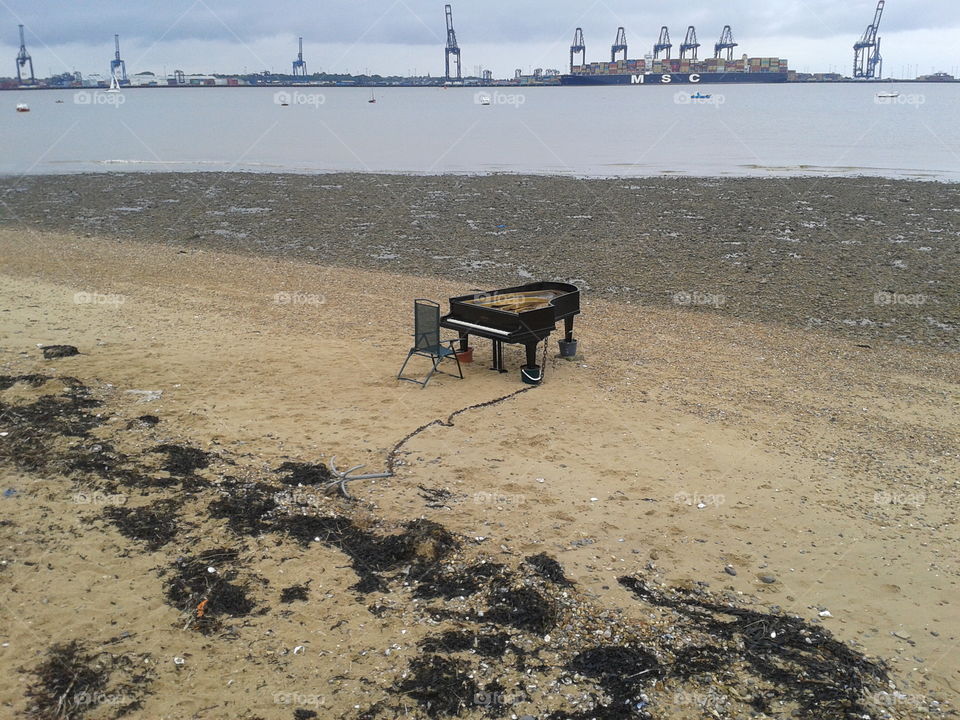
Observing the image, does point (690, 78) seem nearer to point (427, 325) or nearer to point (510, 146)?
point (510, 146)

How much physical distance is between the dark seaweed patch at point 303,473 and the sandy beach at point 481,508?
0.11 ft

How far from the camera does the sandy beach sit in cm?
466

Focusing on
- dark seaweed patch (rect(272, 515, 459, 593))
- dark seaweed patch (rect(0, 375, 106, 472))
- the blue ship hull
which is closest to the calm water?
dark seaweed patch (rect(0, 375, 106, 472))

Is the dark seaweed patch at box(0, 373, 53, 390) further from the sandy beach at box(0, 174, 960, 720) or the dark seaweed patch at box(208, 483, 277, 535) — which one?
the dark seaweed patch at box(208, 483, 277, 535)

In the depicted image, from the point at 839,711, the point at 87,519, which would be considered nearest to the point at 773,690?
the point at 839,711

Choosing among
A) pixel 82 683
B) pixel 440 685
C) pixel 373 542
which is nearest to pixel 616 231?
pixel 373 542

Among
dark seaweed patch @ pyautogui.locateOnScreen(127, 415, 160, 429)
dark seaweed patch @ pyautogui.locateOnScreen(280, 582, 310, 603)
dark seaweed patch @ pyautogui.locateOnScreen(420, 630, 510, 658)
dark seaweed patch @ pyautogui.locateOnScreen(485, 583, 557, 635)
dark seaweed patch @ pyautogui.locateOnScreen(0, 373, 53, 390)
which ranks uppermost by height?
dark seaweed patch @ pyautogui.locateOnScreen(0, 373, 53, 390)

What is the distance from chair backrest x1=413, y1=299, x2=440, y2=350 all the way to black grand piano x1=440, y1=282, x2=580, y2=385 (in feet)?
0.53

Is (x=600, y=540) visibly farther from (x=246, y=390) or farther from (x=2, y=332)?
(x=2, y=332)

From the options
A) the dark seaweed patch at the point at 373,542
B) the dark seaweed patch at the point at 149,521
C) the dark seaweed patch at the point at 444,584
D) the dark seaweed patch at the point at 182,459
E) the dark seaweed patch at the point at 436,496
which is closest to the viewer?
the dark seaweed patch at the point at 444,584

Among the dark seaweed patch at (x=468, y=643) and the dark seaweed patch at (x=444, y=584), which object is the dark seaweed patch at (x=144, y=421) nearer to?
the dark seaweed patch at (x=444, y=584)

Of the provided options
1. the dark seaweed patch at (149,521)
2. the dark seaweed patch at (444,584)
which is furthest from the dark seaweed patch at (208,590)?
the dark seaweed patch at (444,584)

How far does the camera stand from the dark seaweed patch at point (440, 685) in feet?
14.6

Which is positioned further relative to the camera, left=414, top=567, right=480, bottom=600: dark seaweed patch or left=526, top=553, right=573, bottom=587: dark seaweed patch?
left=526, top=553, right=573, bottom=587: dark seaweed patch
